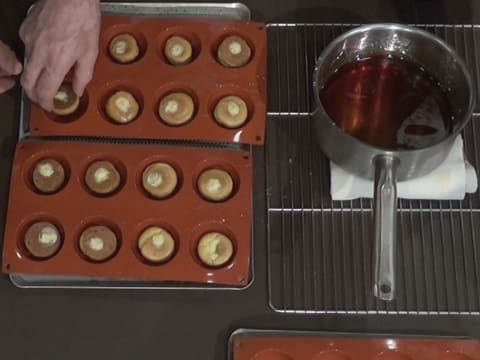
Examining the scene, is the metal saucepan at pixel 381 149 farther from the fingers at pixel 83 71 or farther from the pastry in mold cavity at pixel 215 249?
the fingers at pixel 83 71

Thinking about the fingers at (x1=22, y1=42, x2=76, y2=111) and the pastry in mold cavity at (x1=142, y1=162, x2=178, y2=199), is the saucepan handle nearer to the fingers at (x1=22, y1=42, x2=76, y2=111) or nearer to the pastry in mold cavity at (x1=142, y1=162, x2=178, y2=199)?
Result: the pastry in mold cavity at (x1=142, y1=162, x2=178, y2=199)

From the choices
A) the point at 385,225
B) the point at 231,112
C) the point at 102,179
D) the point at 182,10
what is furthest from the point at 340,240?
the point at 182,10

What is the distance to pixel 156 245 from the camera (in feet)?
2.90

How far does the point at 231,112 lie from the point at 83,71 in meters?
0.21

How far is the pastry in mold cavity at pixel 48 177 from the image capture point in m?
0.92

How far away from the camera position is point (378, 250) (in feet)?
2.53

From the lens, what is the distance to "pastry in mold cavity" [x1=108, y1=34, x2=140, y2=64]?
0.98 metres

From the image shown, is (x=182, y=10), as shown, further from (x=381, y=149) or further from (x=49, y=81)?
(x=381, y=149)

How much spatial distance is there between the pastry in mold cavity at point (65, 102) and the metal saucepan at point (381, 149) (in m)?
0.35

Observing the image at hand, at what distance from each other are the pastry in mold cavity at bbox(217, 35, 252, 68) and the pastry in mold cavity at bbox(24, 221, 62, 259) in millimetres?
350

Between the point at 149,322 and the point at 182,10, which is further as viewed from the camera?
the point at 182,10

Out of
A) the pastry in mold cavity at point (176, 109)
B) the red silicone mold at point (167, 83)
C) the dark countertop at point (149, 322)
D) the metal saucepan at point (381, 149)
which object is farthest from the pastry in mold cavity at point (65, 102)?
the metal saucepan at point (381, 149)

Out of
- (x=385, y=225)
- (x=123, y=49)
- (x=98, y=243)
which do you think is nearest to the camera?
(x=385, y=225)

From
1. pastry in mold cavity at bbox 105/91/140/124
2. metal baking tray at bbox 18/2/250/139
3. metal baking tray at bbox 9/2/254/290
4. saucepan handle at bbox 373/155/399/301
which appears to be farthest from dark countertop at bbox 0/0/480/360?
metal baking tray at bbox 18/2/250/139
